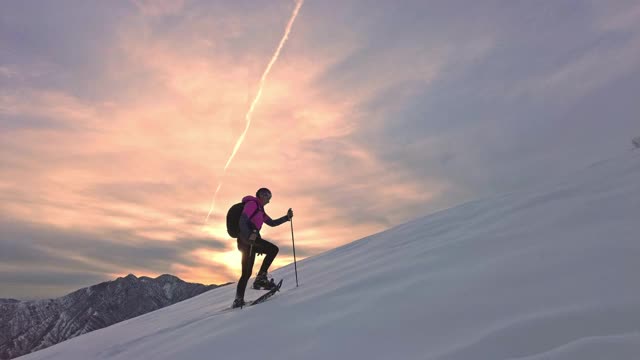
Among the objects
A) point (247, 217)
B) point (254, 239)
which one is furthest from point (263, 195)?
point (254, 239)

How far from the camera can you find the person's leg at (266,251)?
9.62m

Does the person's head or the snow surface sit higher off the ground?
the person's head

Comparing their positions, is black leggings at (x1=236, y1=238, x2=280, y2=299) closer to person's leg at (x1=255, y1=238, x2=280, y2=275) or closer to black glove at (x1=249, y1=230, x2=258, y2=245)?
person's leg at (x1=255, y1=238, x2=280, y2=275)

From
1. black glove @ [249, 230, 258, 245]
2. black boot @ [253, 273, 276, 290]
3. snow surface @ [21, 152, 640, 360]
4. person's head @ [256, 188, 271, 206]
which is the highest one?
person's head @ [256, 188, 271, 206]

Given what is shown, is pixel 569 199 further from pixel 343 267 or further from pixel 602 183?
pixel 343 267

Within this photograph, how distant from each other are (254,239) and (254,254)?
1.08ft

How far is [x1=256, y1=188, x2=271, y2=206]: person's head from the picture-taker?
9547 mm

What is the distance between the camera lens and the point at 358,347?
4.45 meters

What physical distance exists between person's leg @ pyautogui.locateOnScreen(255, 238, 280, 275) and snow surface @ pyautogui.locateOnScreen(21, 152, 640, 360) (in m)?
1.07

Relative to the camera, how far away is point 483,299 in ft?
15.0

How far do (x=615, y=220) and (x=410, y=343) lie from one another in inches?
125

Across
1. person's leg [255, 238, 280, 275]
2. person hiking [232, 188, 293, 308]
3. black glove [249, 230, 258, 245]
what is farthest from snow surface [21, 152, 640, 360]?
black glove [249, 230, 258, 245]

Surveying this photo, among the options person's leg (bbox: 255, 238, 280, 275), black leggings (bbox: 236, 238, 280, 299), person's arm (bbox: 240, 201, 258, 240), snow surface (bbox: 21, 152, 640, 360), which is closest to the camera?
snow surface (bbox: 21, 152, 640, 360)

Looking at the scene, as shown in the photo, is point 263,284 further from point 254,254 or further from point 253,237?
point 253,237
